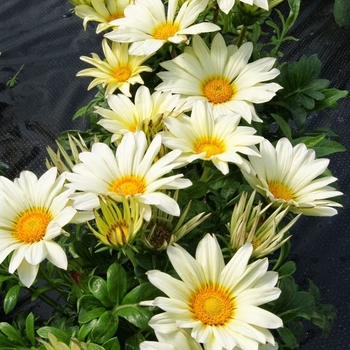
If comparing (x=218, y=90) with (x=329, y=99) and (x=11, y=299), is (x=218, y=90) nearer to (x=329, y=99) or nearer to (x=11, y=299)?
(x=329, y=99)

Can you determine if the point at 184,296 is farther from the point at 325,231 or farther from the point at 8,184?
the point at 325,231

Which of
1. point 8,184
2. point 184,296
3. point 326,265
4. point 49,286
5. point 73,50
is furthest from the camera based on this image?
point 73,50

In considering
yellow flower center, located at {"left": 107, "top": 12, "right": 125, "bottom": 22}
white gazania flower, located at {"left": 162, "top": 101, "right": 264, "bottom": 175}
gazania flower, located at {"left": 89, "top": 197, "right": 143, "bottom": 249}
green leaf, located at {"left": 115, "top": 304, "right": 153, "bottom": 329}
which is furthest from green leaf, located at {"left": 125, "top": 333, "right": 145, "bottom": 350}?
yellow flower center, located at {"left": 107, "top": 12, "right": 125, "bottom": 22}

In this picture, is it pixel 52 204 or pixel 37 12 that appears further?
pixel 37 12

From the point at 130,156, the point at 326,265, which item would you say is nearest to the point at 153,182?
the point at 130,156

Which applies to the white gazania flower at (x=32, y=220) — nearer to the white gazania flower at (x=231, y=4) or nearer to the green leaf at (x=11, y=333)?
the green leaf at (x=11, y=333)
